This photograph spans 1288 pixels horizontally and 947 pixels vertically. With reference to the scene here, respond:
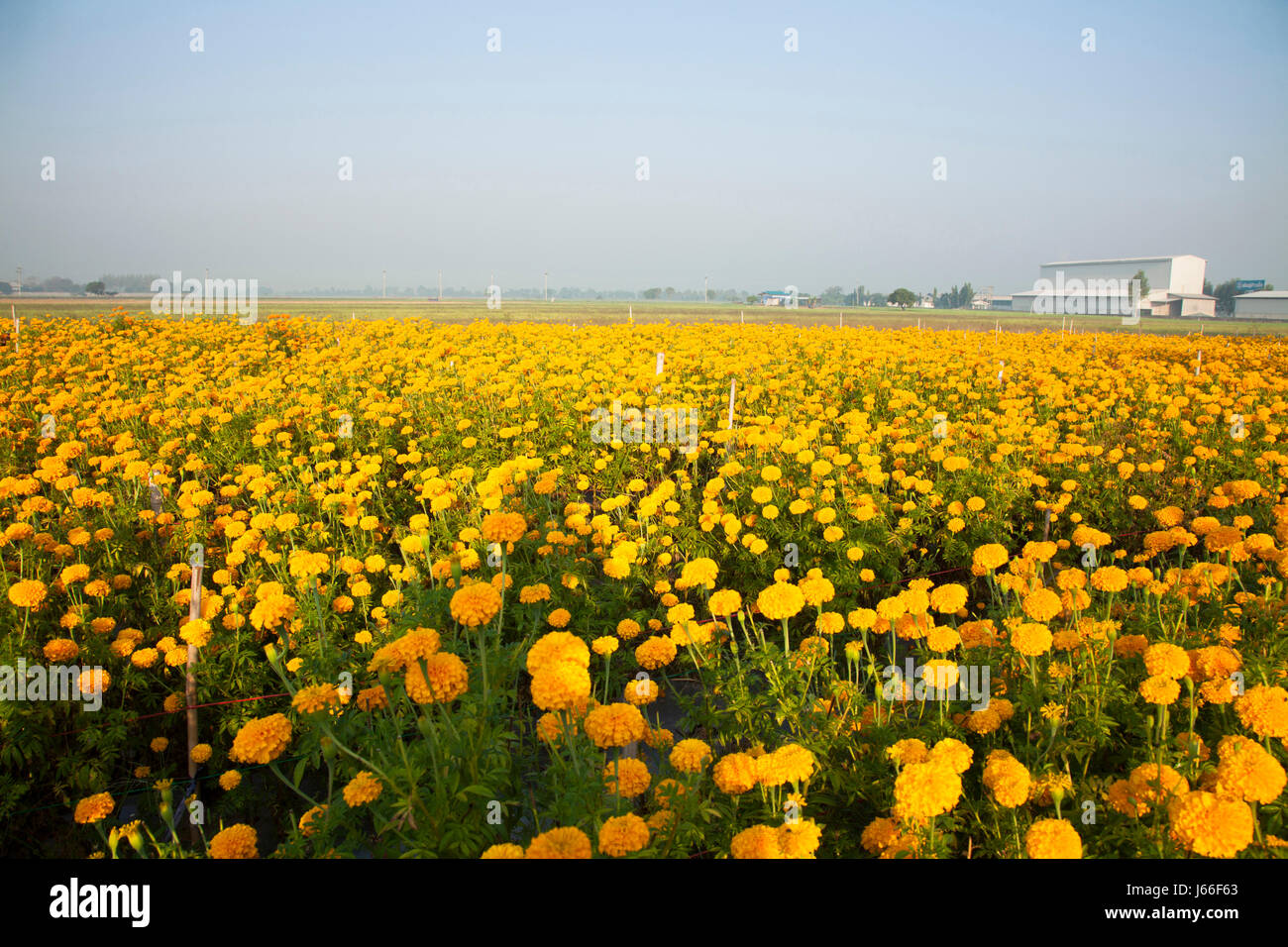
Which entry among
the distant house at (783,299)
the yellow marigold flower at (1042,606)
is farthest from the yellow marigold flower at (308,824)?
the distant house at (783,299)

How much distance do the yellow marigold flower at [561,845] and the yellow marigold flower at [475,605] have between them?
88 centimetres

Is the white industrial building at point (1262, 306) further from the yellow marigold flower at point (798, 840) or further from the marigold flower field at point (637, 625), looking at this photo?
the yellow marigold flower at point (798, 840)

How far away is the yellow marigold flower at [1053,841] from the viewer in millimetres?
1785

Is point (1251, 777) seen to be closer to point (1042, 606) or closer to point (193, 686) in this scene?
point (1042, 606)

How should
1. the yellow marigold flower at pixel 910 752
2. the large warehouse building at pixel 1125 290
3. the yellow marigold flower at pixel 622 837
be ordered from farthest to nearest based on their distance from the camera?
the large warehouse building at pixel 1125 290 < the yellow marigold flower at pixel 910 752 < the yellow marigold flower at pixel 622 837

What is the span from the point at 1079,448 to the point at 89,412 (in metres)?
10.8

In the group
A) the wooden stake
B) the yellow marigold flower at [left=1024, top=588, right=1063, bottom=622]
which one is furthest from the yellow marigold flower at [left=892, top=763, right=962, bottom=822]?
the wooden stake

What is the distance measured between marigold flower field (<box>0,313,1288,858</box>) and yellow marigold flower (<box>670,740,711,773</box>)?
0.01 meters

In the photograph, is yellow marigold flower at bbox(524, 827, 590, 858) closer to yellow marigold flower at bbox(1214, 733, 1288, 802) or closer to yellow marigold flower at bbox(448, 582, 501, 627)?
yellow marigold flower at bbox(448, 582, 501, 627)

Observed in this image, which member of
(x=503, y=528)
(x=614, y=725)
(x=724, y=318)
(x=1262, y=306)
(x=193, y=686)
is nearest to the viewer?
(x=614, y=725)

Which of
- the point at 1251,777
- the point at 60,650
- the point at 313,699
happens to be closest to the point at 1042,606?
the point at 1251,777

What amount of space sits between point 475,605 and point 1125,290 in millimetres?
112457

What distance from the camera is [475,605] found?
237cm
